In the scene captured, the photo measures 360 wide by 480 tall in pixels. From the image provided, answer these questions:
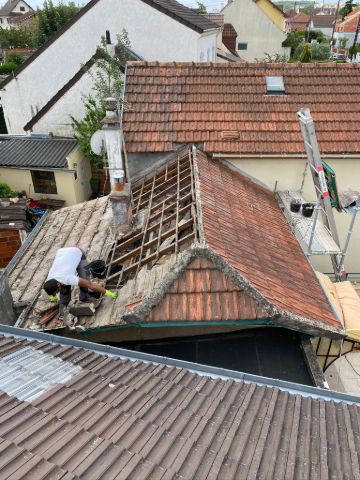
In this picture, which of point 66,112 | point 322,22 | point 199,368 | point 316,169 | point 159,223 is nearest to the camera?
point 199,368

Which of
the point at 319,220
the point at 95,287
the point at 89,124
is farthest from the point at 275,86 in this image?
the point at 89,124

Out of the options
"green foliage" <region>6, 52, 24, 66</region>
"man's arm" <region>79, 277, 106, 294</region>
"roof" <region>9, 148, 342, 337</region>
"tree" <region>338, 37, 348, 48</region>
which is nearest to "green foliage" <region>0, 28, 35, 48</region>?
"green foliage" <region>6, 52, 24, 66</region>

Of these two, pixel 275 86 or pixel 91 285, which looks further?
pixel 275 86

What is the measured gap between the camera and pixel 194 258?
5.98 metres

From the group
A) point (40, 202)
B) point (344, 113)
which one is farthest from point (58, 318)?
point (40, 202)

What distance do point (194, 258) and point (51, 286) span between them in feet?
8.81

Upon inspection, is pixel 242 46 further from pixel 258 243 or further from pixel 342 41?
pixel 258 243

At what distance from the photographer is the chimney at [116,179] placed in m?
8.51

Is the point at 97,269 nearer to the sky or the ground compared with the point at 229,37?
nearer to the ground

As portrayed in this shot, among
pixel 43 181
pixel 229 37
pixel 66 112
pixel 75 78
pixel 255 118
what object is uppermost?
pixel 229 37

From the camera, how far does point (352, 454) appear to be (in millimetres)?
3561

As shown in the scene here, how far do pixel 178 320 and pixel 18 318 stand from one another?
10.7ft

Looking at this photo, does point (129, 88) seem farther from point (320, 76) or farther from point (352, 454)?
point (352, 454)

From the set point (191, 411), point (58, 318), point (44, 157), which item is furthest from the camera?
point (44, 157)
